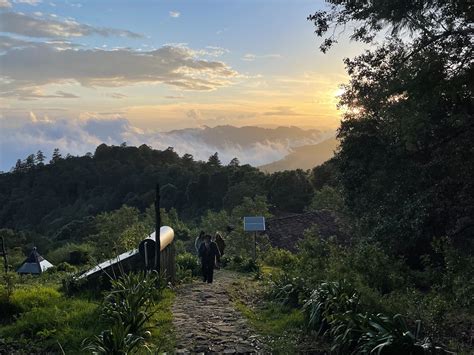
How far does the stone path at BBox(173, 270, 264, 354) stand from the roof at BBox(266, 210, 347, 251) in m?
16.0

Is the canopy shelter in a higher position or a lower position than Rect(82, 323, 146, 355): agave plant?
lower

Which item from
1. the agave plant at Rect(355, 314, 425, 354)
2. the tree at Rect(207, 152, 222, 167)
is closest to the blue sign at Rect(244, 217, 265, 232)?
the agave plant at Rect(355, 314, 425, 354)

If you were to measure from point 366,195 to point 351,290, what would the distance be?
8483 mm

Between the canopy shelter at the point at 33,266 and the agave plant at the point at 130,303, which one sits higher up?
the agave plant at the point at 130,303

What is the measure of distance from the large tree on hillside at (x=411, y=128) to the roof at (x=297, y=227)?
1127 centimetres

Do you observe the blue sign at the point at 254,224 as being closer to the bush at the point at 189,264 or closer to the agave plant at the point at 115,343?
the bush at the point at 189,264

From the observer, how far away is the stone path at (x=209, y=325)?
7.13 metres

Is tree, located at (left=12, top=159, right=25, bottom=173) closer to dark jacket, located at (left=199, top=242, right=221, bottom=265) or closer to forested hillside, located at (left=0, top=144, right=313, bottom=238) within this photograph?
forested hillside, located at (left=0, top=144, right=313, bottom=238)

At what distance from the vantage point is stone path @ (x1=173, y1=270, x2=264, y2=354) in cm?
713

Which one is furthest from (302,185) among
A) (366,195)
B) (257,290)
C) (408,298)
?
(408,298)

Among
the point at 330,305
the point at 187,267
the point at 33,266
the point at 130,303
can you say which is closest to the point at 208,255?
the point at 187,267

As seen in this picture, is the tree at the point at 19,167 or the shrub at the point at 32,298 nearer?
the shrub at the point at 32,298

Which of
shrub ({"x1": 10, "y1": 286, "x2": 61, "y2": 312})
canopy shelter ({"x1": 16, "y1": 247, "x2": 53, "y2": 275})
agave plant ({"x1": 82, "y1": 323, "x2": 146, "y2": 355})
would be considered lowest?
canopy shelter ({"x1": 16, "y1": 247, "x2": 53, "y2": 275})

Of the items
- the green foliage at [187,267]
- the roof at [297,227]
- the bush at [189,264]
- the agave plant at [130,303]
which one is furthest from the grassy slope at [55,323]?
the roof at [297,227]
